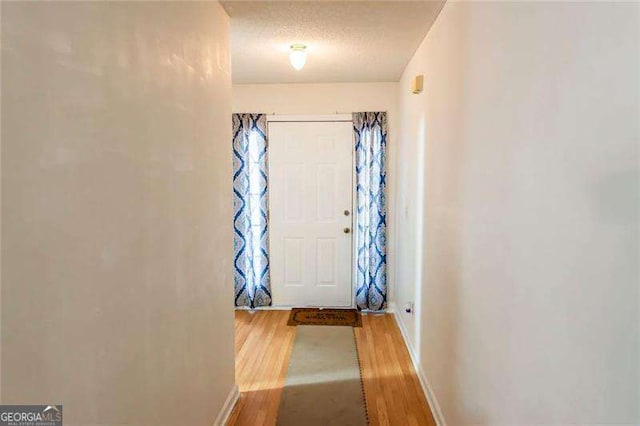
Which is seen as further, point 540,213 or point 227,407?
point 227,407

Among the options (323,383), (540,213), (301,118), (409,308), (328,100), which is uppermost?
(328,100)

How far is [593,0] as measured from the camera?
876 millimetres

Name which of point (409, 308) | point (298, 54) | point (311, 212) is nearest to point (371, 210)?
point (311, 212)

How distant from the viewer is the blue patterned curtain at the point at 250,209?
4125mm

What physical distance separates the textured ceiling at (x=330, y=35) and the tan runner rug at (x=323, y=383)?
238 cm

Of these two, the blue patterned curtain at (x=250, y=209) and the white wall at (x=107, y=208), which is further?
the blue patterned curtain at (x=250, y=209)

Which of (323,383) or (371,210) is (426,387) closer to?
(323,383)

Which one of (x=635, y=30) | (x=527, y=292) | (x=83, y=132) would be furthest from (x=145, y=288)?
(x=635, y=30)

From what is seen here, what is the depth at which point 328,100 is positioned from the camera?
4121 mm

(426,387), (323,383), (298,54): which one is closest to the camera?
(426,387)

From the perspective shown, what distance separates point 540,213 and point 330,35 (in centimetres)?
203

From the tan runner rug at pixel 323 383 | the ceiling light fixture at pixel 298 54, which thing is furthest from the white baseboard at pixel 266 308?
the ceiling light fixture at pixel 298 54

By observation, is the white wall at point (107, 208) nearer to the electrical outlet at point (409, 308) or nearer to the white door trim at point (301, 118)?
the electrical outlet at point (409, 308)

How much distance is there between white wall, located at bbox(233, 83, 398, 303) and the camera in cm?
408
